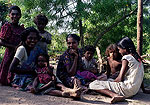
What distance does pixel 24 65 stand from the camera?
3500 mm

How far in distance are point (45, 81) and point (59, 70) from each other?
0.44 meters

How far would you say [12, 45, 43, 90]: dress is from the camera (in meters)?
3.45

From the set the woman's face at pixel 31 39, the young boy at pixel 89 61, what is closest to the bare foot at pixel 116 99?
the young boy at pixel 89 61

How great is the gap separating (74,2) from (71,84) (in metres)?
5.38

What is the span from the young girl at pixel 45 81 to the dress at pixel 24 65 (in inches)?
5.4

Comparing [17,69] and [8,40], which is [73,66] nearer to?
[17,69]

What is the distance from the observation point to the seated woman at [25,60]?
135 inches

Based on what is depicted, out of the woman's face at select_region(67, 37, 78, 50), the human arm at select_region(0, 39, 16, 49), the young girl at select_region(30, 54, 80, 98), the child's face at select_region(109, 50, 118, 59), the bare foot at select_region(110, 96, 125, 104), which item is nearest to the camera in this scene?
the bare foot at select_region(110, 96, 125, 104)

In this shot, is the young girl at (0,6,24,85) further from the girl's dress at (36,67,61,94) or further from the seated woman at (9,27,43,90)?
the girl's dress at (36,67,61,94)

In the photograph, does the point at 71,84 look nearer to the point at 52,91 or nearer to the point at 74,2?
the point at 52,91

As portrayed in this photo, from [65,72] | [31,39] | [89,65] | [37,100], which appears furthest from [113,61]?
[37,100]

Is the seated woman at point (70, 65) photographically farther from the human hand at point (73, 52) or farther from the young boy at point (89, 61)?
the young boy at point (89, 61)

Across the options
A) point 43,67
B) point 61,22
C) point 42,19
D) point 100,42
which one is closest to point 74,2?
point 61,22

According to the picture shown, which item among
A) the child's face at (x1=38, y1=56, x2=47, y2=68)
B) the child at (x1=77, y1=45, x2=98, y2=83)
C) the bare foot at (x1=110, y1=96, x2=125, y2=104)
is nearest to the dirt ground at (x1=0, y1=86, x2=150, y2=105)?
the bare foot at (x1=110, y1=96, x2=125, y2=104)
